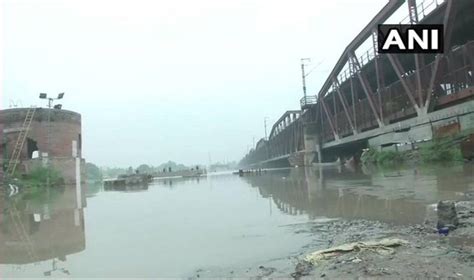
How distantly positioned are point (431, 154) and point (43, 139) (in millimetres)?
33031

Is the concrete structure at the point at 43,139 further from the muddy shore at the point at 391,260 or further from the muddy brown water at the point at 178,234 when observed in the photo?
the muddy shore at the point at 391,260

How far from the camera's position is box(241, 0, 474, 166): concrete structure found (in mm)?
25875

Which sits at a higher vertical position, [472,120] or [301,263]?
[472,120]

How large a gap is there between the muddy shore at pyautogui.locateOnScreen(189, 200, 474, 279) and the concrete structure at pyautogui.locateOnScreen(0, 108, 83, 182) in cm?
3653

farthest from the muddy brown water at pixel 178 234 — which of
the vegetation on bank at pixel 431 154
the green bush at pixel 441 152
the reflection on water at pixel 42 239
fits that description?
the vegetation on bank at pixel 431 154

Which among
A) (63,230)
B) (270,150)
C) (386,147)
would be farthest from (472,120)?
(270,150)

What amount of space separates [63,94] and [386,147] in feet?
107

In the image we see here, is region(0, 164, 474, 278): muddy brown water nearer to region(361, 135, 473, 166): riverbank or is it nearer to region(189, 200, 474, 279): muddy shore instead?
region(189, 200, 474, 279): muddy shore

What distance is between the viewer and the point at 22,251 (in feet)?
28.4

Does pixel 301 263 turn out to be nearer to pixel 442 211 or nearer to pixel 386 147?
pixel 442 211

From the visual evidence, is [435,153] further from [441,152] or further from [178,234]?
[178,234]

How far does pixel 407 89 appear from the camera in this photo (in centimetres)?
3109

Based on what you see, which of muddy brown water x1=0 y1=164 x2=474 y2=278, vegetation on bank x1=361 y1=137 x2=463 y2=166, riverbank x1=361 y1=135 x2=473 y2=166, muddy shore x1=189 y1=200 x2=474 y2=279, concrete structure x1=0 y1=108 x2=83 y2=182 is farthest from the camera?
concrete structure x1=0 y1=108 x2=83 y2=182

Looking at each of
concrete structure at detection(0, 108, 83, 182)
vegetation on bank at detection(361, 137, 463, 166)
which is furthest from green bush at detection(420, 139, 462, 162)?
concrete structure at detection(0, 108, 83, 182)
